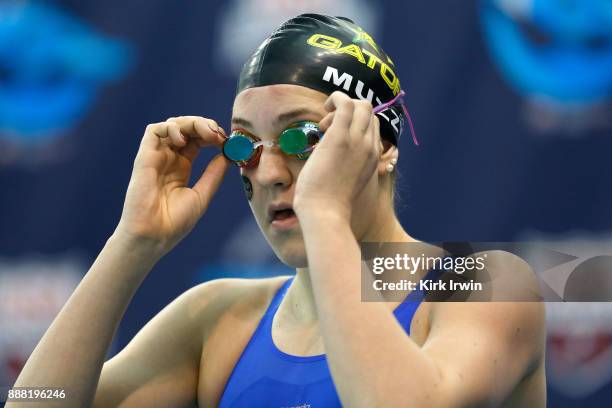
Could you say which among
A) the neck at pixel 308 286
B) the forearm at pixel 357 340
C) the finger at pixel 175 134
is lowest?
the forearm at pixel 357 340

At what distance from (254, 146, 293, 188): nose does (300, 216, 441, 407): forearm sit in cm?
40

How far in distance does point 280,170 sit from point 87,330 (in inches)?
25.2

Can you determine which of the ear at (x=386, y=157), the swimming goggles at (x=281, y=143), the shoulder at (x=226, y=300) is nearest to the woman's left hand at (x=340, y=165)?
the swimming goggles at (x=281, y=143)

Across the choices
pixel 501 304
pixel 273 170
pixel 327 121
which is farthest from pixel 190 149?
pixel 501 304

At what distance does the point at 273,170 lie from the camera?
219 centimetres

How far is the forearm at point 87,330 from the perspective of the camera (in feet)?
7.32

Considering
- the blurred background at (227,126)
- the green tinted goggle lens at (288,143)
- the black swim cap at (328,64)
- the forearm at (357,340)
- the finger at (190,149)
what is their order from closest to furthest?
the forearm at (357,340)
the green tinted goggle lens at (288,143)
the black swim cap at (328,64)
the finger at (190,149)
the blurred background at (227,126)

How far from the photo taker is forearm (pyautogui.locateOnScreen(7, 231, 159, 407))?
223 cm

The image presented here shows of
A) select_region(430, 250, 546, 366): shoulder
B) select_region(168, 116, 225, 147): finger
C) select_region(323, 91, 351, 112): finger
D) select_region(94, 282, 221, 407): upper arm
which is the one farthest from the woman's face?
select_region(94, 282, 221, 407): upper arm

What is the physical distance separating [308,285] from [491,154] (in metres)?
1.31

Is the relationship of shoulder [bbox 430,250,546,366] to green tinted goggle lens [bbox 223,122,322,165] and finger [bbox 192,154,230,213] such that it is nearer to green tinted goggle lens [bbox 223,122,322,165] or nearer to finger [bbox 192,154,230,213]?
green tinted goggle lens [bbox 223,122,322,165]

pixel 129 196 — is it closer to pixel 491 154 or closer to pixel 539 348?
pixel 539 348

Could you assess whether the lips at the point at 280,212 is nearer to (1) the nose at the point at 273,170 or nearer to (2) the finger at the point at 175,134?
(1) the nose at the point at 273,170

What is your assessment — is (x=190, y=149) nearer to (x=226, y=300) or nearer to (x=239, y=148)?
(x=239, y=148)
